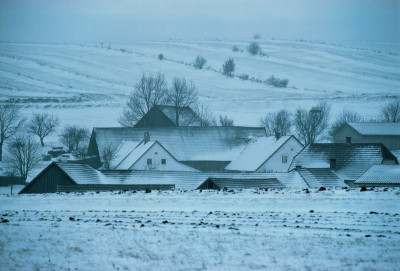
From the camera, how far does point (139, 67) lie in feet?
274

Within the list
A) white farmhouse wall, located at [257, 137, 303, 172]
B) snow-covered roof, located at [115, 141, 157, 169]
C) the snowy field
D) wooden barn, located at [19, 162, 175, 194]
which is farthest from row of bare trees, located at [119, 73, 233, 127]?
the snowy field

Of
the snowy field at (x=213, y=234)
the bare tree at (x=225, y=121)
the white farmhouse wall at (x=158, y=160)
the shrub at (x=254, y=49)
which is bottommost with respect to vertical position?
the snowy field at (x=213, y=234)

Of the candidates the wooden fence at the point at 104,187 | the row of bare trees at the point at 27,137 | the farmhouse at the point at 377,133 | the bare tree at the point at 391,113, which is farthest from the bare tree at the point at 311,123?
the wooden fence at the point at 104,187

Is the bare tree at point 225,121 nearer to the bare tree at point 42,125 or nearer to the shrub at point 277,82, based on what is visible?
the bare tree at point 42,125

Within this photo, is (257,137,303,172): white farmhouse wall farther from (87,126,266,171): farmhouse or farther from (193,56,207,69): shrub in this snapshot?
(193,56,207,69): shrub

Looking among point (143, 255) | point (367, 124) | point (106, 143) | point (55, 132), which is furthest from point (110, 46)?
point (143, 255)

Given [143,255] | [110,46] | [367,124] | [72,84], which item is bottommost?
[143,255]

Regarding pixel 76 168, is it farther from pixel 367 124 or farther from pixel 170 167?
pixel 367 124

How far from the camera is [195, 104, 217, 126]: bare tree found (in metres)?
61.1

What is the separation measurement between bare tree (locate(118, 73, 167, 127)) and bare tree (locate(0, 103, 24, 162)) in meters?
14.9

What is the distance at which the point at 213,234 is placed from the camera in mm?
12125

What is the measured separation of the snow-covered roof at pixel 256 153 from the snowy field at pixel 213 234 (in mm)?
24630

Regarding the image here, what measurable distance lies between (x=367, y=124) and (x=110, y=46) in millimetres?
56951

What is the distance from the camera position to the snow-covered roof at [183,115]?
59622 millimetres
